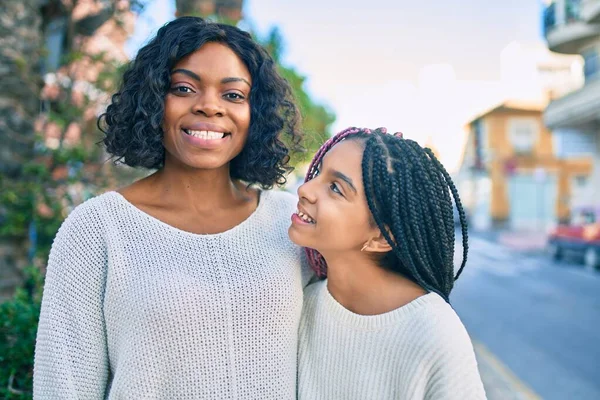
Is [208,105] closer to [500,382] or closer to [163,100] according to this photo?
[163,100]

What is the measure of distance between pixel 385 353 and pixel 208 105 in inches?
36.3

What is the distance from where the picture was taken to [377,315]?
1.72m

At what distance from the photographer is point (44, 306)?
1649 mm

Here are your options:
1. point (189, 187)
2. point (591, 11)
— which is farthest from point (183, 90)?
point (591, 11)

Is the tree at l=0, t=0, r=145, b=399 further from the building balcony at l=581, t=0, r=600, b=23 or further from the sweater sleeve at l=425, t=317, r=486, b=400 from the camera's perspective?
the building balcony at l=581, t=0, r=600, b=23

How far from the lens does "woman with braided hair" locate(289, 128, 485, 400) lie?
167 centimetres

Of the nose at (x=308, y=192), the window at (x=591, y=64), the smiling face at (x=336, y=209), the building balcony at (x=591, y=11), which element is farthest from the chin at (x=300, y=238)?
the window at (x=591, y=64)

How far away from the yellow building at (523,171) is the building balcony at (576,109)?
9863 millimetres

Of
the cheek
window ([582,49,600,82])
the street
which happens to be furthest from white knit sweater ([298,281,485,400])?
window ([582,49,600,82])

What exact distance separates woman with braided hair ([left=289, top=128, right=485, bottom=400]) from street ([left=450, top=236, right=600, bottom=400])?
177 inches

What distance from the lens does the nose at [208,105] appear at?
6.13ft

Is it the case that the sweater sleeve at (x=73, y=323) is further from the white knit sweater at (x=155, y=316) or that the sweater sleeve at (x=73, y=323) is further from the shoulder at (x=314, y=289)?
the shoulder at (x=314, y=289)

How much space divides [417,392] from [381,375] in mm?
149

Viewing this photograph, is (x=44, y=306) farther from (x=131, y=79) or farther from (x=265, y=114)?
(x=265, y=114)
